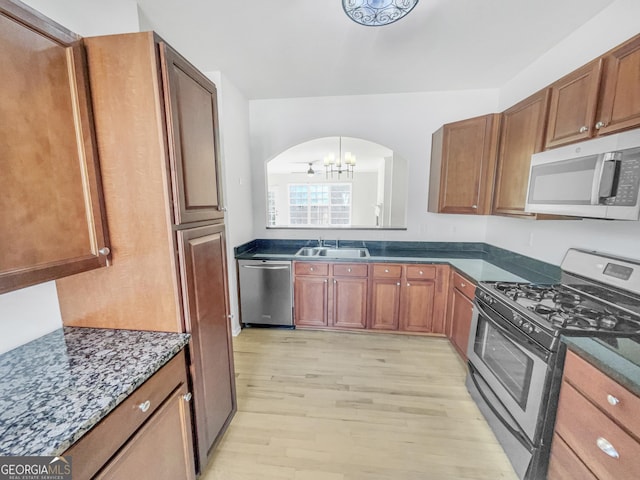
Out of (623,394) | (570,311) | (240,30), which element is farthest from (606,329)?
(240,30)

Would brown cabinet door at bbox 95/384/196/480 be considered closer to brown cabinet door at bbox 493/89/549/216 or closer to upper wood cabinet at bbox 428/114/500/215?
brown cabinet door at bbox 493/89/549/216

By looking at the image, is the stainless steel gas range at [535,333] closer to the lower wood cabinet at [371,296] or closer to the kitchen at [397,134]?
the kitchen at [397,134]

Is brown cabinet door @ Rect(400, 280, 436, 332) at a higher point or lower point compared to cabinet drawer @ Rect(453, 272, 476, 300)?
lower

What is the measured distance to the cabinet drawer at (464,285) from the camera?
2.16m

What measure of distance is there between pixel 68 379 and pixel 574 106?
291 cm

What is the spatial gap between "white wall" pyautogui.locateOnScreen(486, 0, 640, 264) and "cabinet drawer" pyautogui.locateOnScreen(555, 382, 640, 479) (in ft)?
3.58

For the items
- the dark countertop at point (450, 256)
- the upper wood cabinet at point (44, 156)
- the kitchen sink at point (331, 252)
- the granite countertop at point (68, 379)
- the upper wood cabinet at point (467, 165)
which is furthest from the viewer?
the kitchen sink at point (331, 252)

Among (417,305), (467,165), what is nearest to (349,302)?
(417,305)

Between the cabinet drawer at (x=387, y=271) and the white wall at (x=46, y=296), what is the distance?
2449 mm

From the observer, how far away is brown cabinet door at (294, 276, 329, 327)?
9.50 ft

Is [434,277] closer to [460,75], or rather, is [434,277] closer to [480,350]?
[480,350]

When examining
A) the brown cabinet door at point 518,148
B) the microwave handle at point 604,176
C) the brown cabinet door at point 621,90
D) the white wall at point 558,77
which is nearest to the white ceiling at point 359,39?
the white wall at point 558,77

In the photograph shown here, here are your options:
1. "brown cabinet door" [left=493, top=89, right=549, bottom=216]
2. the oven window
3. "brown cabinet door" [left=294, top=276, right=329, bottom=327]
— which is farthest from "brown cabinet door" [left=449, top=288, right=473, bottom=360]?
"brown cabinet door" [left=294, top=276, right=329, bottom=327]

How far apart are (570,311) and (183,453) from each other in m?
2.16
